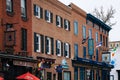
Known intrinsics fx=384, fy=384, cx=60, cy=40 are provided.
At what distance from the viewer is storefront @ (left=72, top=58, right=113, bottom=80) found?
1937 inches

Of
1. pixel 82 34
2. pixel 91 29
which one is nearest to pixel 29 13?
pixel 82 34

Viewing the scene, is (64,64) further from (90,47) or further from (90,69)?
(90,69)

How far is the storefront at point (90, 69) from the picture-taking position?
161 feet

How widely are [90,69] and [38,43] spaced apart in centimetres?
1937

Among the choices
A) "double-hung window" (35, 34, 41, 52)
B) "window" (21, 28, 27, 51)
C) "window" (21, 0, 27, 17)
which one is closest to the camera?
"window" (21, 28, 27, 51)

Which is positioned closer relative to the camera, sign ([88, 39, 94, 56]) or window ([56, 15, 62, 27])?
window ([56, 15, 62, 27])

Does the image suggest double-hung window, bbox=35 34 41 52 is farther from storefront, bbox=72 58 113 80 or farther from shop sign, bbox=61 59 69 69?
storefront, bbox=72 58 113 80

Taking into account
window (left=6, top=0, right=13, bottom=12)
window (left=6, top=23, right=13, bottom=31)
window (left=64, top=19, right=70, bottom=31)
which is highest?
window (left=6, top=0, right=13, bottom=12)

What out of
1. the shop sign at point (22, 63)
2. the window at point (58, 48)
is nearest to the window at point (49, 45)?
the window at point (58, 48)

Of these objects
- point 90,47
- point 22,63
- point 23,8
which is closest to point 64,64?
point 23,8

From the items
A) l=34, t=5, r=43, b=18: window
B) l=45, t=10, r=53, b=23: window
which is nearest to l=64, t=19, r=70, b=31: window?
l=45, t=10, r=53, b=23: window

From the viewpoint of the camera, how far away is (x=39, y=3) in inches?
1507

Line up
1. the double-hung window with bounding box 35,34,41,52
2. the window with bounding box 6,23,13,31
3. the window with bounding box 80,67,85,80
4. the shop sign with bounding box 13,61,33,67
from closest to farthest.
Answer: the shop sign with bounding box 13,61,33,67
the window with bounding box 6,23,13,31
the double-hung window with bounding box 35,34,41,52
the window with bounding box 80,67,85,80

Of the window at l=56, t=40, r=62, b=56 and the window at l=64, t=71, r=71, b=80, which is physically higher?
the window at l=56, t=40, r=62, b=56
